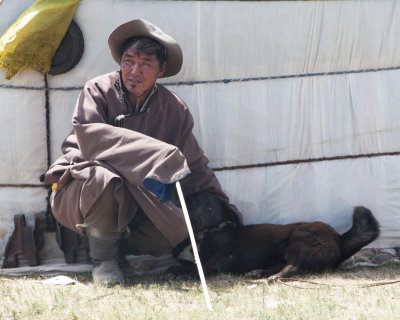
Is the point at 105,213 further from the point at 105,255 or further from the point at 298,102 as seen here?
the point at 298,102

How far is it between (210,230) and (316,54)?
141cm

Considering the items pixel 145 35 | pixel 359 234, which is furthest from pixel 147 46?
pixel 359 234

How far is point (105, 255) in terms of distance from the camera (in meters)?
3.69

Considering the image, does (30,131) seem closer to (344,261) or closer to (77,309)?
(77,309)

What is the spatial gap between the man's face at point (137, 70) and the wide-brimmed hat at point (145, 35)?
10 cm

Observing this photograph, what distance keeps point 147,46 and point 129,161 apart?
0.73 metres

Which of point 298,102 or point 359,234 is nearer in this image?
point 359,234

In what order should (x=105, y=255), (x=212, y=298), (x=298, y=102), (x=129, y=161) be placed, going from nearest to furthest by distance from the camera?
A: (x=212, y=298), (x=129, y=161), (x=105, y=255), (x=298, y=102)

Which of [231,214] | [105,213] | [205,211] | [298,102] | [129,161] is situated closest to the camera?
[129,161]

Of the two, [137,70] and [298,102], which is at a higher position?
[137,70]

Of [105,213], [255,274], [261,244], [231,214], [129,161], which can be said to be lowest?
[255,274]

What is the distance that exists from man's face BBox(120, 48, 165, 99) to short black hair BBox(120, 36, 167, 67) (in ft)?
0.07

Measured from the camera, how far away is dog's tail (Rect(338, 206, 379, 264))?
3.87 m

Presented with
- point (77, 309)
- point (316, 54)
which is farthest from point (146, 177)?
point (316, 54)
